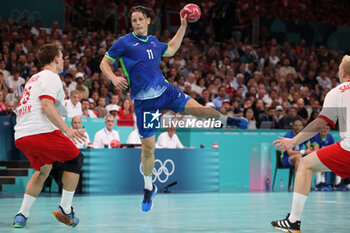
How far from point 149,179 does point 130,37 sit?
2.29m

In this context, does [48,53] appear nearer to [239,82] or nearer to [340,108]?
[340,108]

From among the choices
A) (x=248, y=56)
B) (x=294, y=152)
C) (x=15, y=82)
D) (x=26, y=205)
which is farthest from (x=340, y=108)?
(x=248, y=56)

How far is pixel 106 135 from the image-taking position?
1511cm

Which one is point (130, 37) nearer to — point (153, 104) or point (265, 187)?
point (153, 104)

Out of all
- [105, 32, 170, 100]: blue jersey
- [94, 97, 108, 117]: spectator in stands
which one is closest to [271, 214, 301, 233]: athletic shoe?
[105, 32, 170, 100]: blue jersey

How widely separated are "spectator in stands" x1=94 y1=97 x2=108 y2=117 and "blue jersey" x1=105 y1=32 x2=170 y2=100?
26.1 ft

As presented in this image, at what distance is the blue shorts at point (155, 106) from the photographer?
28.2 ft

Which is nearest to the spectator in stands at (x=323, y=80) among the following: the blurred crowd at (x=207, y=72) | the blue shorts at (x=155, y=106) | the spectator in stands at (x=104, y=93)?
the blurred crowd at (x=207, y=72)

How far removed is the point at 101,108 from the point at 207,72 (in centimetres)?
583

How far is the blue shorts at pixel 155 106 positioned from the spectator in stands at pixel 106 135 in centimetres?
636

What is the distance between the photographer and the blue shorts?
28.2 ft

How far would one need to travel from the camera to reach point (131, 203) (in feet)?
38.2

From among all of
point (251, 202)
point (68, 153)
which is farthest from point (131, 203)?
point (68, 153)

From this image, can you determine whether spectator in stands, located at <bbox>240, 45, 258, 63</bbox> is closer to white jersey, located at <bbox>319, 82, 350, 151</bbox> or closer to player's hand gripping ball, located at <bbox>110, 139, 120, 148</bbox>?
player's hand gripping ball, located at <bbox>110, 139, 120, 148</bbox>
